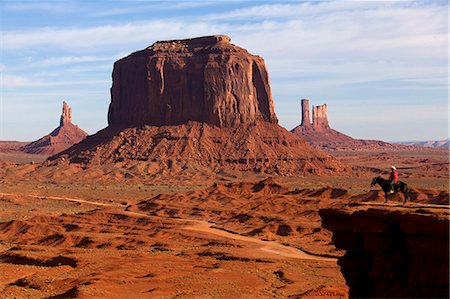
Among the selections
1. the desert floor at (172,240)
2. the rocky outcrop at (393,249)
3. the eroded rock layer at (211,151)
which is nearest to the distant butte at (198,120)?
the eroded rock layer at (211,151)

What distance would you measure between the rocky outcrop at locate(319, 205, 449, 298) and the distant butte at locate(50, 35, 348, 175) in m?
101

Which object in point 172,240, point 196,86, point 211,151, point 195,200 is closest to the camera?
point 172,240

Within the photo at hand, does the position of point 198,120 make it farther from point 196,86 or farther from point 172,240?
point 172,240

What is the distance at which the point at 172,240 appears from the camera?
55500 millimetres

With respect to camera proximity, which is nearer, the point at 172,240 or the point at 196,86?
the point at 172,240

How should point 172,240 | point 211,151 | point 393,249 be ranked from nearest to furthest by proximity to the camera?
point 393,249
point 172,240
point 211,151

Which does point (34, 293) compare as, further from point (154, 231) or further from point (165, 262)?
point (154, 231)

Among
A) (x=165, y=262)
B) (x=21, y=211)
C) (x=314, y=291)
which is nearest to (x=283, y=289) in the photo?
(x=314, y=291)

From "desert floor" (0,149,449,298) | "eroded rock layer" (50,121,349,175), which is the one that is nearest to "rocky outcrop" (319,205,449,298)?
"desert floor" (0,149,449,298)

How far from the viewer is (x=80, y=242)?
53469mm

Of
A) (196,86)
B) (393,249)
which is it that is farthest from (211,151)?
(393,249)

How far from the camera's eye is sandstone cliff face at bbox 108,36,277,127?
437 ft

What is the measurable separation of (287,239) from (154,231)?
11.7 m

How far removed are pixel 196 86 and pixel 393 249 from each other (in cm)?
11440
